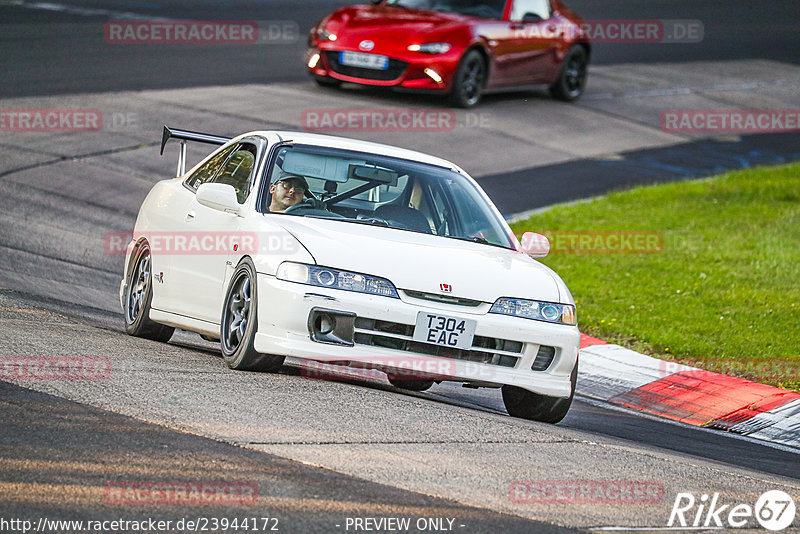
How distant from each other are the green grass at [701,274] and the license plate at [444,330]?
3.49 meters

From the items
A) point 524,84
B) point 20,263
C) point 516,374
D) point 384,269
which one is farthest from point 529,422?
point 524,84

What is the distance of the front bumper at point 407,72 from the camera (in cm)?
1884

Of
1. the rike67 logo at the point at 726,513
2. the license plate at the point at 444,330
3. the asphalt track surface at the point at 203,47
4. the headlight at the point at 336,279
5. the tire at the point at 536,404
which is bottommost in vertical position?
the asphalt track surface at the point at 203,47

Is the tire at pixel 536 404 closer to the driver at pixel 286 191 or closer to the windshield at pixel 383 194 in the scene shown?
the windshield at pixel 383 194

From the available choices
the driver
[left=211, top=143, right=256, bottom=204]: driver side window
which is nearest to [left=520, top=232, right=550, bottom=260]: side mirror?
the driver

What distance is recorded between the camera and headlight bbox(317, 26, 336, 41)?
62.7 ft

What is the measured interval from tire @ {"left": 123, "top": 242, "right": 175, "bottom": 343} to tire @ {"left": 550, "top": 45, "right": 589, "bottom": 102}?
13.4 metres

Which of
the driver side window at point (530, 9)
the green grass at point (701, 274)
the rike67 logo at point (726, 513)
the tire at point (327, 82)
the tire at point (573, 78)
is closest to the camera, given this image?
the rike67 logo at point (726, 513)

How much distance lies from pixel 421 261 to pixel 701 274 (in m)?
5.89

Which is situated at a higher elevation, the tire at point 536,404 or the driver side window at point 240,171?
the driver side window at point 240,171

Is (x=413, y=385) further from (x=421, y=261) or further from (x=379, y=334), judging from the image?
(x=379, y=334)

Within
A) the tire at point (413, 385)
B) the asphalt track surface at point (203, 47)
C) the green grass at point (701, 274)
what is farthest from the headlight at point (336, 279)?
the asphalt track surface at point (203, 47)

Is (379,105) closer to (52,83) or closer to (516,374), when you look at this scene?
(52,83)

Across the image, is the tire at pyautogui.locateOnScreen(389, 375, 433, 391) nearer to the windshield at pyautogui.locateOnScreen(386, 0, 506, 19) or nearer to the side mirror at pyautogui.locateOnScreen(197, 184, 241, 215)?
the side mirror at pyautogui.locateOnScreen(197, 184, 241, 215)
